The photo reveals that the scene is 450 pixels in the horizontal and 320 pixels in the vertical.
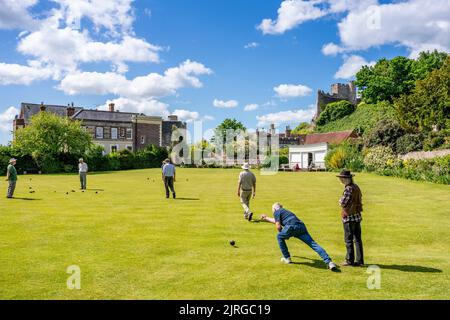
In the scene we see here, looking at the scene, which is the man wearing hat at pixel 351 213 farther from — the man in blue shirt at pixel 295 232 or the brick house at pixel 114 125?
the brick house at pixel 114 125

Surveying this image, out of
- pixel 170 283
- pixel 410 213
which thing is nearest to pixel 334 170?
pixel 410 213

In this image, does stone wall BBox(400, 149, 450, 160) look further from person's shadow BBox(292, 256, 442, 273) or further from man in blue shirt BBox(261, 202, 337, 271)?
man in blue shirt BBox(261, 202, 337, 271)

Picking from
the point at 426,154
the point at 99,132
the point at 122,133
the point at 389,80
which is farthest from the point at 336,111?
the point at 426,154

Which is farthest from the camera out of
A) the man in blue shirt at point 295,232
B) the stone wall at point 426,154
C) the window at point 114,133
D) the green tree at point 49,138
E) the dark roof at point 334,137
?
the window at point 114,133

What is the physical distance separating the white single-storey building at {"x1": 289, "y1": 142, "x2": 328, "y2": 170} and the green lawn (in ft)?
119

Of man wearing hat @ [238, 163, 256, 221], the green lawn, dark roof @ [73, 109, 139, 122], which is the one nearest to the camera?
the green lawn

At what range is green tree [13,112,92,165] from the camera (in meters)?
50.6

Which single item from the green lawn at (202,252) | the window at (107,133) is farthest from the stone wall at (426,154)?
the window at (107,133)

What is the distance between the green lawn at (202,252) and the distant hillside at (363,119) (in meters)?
53.4

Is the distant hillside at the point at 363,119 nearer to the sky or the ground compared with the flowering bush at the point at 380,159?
Answer: nearer to the sky

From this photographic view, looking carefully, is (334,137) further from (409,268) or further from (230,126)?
(409,268)

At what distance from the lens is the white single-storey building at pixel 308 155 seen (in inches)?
2197

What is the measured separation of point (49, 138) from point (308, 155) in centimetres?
3544

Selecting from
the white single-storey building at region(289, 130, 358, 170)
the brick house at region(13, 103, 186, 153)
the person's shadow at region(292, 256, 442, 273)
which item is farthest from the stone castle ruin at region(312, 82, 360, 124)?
the person's shadow at region(292, 256, 442, 273)
